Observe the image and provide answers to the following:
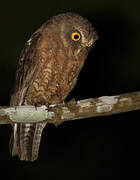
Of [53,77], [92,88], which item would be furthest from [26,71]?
[92,88]

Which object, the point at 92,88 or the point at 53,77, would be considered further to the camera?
the point at 92,88

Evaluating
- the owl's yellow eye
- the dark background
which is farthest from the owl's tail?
the dark background

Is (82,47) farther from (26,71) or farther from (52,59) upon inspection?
(26,71)

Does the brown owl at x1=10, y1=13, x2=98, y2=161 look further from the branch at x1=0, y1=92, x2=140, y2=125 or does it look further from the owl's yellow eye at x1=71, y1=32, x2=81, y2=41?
the branch at x1=0, y1=92, x2=140, y2=125

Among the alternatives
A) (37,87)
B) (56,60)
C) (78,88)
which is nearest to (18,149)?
(37,87)

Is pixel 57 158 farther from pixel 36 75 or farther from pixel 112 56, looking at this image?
pixel 36 75

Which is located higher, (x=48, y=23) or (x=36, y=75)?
(x=48, y=23)

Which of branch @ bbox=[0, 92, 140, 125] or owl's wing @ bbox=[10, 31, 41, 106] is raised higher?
owl's wing @ bbox=[10, 31, 41, 106]
